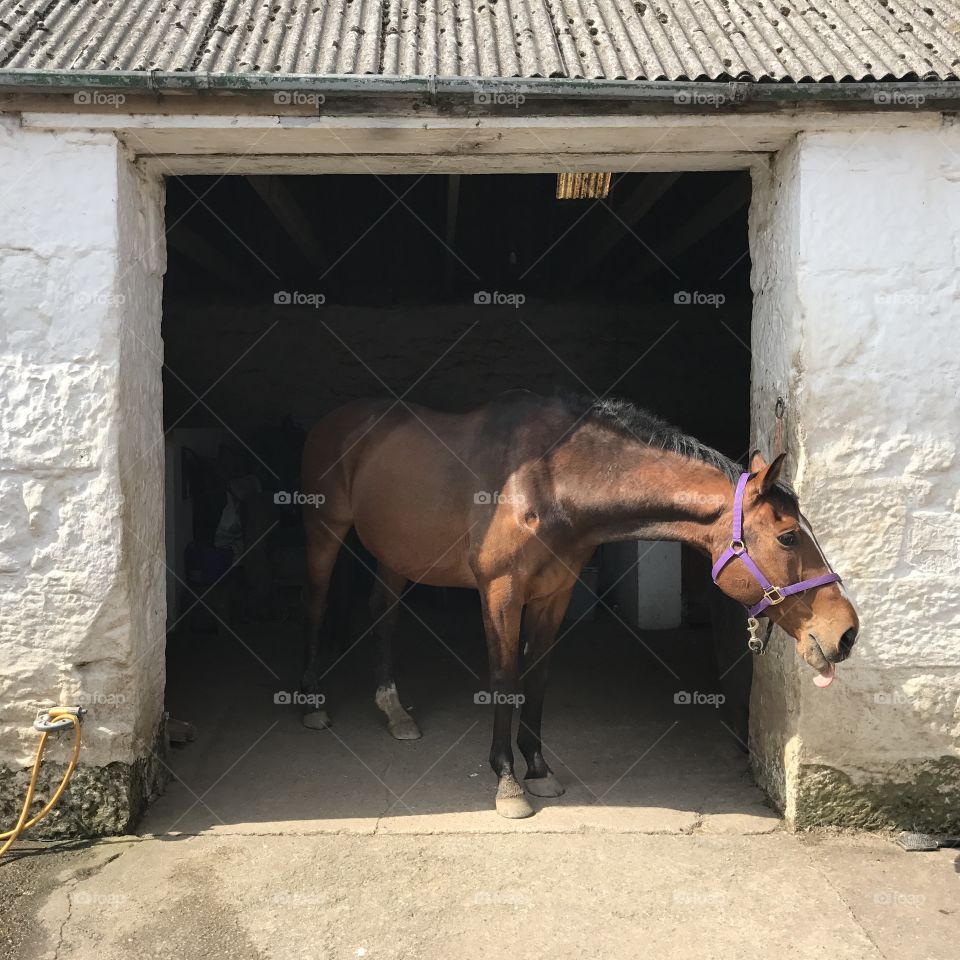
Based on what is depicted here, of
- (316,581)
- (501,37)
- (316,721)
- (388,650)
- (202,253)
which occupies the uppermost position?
(501,37)

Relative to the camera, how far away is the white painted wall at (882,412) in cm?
414

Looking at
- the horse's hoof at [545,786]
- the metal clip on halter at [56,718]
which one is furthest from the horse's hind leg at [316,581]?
the metal clip on halter at [56,718]

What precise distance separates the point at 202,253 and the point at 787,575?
534cm

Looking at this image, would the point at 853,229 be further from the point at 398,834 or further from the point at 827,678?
the point at 398,834

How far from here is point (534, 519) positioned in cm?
458

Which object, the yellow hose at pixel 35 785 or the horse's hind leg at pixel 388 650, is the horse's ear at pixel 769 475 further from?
the yellow hose at pixel 35 785

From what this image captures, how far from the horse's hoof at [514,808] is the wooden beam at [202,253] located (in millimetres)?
4354

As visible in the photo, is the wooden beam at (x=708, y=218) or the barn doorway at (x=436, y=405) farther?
the wooden beam at (x=708, y=218)

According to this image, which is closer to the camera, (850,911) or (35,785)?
(850,911)

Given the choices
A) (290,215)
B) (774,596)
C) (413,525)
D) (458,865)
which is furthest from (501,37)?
(458,865)

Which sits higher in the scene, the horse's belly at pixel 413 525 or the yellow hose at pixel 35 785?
the horse's belly at pixel 413 525

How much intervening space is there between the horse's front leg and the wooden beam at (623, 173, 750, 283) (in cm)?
285

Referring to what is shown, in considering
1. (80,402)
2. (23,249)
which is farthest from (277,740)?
(23,249)

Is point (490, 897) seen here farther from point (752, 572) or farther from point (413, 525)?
point (413, 525)
